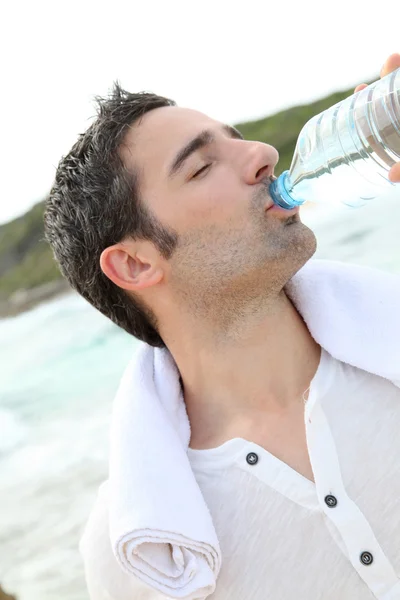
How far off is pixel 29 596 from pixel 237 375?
167 centimetres

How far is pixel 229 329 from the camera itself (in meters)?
1.42

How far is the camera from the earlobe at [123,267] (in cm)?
150

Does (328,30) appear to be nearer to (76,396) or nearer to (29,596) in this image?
(76,396)

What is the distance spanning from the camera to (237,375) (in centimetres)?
144

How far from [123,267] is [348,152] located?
52 centimetres

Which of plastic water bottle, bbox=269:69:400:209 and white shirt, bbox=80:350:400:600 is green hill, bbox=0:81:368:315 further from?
white shirt, bbox=80:350:400:600

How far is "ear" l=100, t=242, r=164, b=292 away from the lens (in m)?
1.48

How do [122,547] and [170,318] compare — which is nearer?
[122,547]

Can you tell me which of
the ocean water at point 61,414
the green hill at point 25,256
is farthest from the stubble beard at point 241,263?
the green hill at point 25,256

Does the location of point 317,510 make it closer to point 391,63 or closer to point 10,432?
point 391,63

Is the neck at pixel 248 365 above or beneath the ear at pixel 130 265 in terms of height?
beneath

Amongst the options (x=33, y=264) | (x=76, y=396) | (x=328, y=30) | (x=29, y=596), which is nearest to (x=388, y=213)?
(x=328, y=30)

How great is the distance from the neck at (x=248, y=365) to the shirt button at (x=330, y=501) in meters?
0.21

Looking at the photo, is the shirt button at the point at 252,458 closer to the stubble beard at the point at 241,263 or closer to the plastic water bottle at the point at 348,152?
the stubble beard at the point at 241,263
